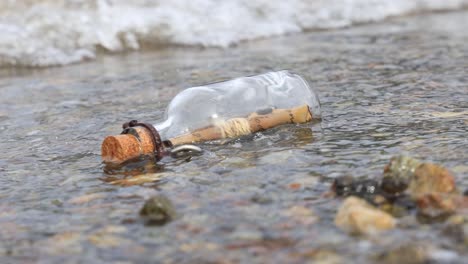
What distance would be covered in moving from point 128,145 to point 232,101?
0.56 metres

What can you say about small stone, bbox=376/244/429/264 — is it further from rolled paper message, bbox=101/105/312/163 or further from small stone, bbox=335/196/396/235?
rolled paper message, bbox=101/105/312/163

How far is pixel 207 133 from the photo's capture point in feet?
9.22

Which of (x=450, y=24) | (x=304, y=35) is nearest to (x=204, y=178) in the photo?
(x=304, y=35)

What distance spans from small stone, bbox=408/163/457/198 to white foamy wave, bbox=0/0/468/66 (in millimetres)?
4758

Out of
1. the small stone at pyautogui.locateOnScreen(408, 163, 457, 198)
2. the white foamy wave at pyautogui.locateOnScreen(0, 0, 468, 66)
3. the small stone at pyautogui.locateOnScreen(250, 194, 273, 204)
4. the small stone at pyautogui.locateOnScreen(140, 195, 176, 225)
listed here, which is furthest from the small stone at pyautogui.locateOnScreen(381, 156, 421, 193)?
the white foamy wave at pyautogui.locateOnScreen(0, 0, 468, 66)

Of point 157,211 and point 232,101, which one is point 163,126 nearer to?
point 232,101

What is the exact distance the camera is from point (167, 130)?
9.10 ft

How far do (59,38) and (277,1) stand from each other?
3.05 metres

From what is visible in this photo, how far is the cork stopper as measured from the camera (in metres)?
2.57

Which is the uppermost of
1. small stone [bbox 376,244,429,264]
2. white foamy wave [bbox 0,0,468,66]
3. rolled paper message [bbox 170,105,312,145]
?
white foamy wave [bbox 0,0,468,66]

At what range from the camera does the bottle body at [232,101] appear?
9.17 feet

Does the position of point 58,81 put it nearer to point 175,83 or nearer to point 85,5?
point 175,83

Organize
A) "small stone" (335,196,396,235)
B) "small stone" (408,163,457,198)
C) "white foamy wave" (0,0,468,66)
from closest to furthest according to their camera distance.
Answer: "small stone" (335,196,396,235)
"small stone" (408,163,457,198)
"white foamy wave" (0,0,468,66)

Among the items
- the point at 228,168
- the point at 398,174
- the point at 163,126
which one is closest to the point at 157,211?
the point at 228,168
